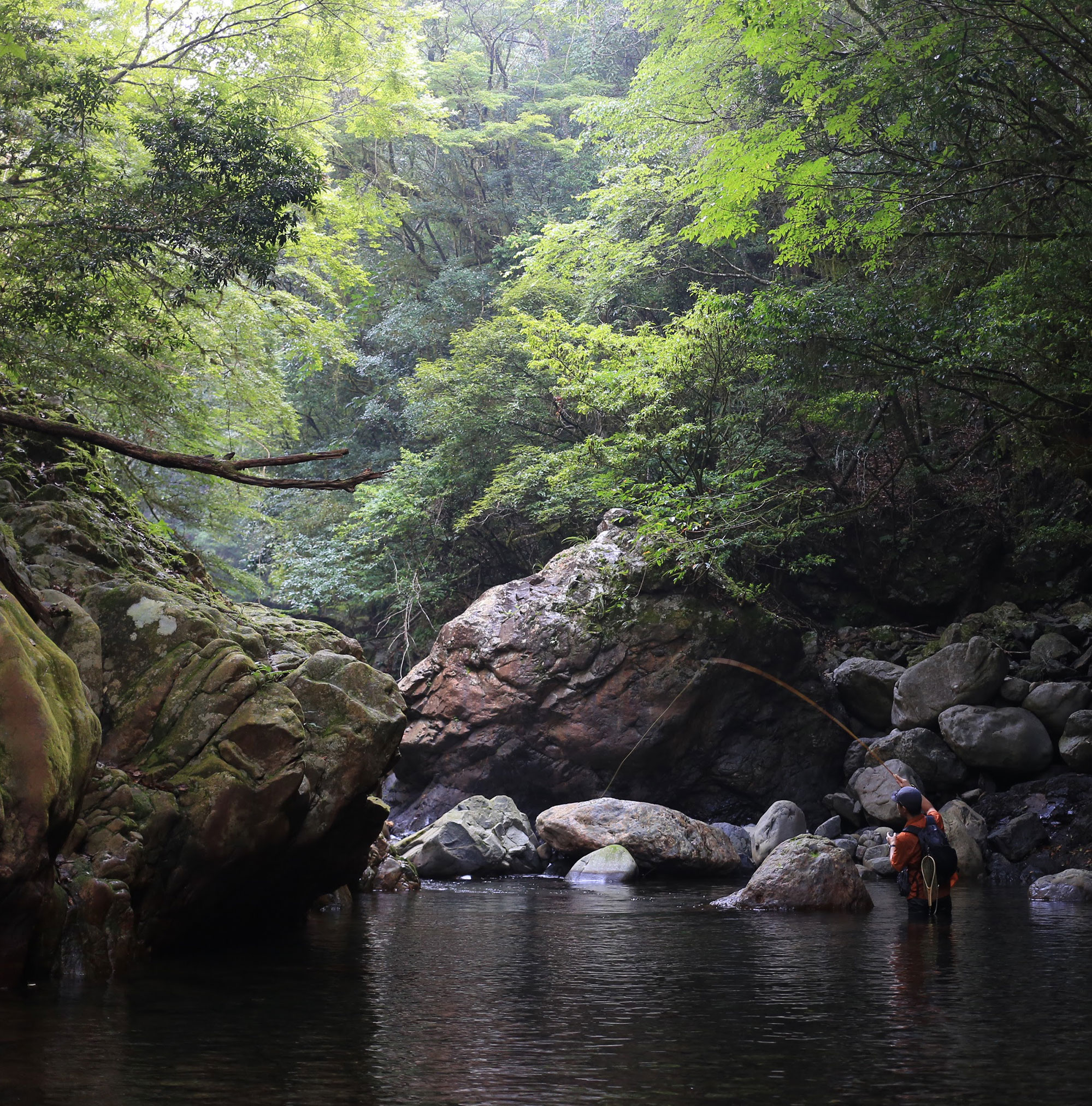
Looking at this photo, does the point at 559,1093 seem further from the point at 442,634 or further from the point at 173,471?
the point at 173,471

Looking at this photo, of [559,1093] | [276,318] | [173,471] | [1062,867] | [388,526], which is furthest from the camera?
[388,526]

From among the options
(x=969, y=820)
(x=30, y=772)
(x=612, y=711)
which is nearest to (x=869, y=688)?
(x=969, y=820)

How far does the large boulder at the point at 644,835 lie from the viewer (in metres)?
13.1

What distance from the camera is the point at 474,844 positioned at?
43.7 feet

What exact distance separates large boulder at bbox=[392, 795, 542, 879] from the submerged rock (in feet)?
3.33

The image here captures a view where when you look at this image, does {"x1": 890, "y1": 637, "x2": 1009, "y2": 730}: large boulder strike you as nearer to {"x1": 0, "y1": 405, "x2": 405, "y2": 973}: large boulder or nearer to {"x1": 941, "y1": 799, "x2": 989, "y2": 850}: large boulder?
{"x1": 941, "y1": 799, "x2": 989, "y2": 850}: large boulder

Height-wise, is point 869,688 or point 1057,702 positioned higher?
point 869,688

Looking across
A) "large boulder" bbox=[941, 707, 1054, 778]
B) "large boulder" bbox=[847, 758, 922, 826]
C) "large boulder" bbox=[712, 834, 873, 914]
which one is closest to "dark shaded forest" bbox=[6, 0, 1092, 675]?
"large boulder" bbox=[941, 707, 1054, 778]

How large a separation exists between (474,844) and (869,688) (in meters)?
6.63

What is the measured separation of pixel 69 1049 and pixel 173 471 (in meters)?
15.9

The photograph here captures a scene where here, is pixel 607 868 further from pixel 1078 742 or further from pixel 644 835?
pixel 1078 742

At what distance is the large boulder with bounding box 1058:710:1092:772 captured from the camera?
1320 cm

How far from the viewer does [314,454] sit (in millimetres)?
6789

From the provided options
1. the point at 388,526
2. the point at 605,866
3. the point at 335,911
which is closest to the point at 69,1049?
the point at 335,911
